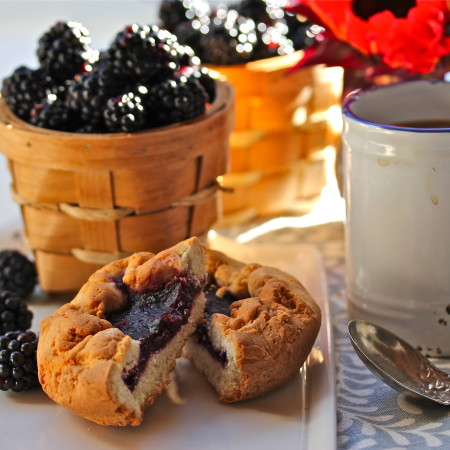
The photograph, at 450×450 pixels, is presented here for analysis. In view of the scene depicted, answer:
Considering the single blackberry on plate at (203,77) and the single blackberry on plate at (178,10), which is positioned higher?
the single blackberry on plate at (178,10)

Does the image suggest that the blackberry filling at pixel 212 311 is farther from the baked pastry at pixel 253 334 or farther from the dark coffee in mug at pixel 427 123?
the dark coffee in mug at pixel 427 123

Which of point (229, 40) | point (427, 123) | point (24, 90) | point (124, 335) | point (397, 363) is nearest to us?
point (124, 335)

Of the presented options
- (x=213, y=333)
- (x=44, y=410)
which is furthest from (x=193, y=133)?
(x=44, y=410)

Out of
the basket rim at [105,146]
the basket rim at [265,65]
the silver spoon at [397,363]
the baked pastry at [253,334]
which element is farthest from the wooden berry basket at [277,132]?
the silver spoon at [397,363]

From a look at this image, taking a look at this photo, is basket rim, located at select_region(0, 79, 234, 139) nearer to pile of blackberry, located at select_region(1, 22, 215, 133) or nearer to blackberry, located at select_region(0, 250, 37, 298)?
pile of blackberry, located at select_region(1, 22, 215, 133)

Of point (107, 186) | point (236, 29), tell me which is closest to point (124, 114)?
point (107, 186)

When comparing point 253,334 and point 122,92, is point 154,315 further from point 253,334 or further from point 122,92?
point 122,92
